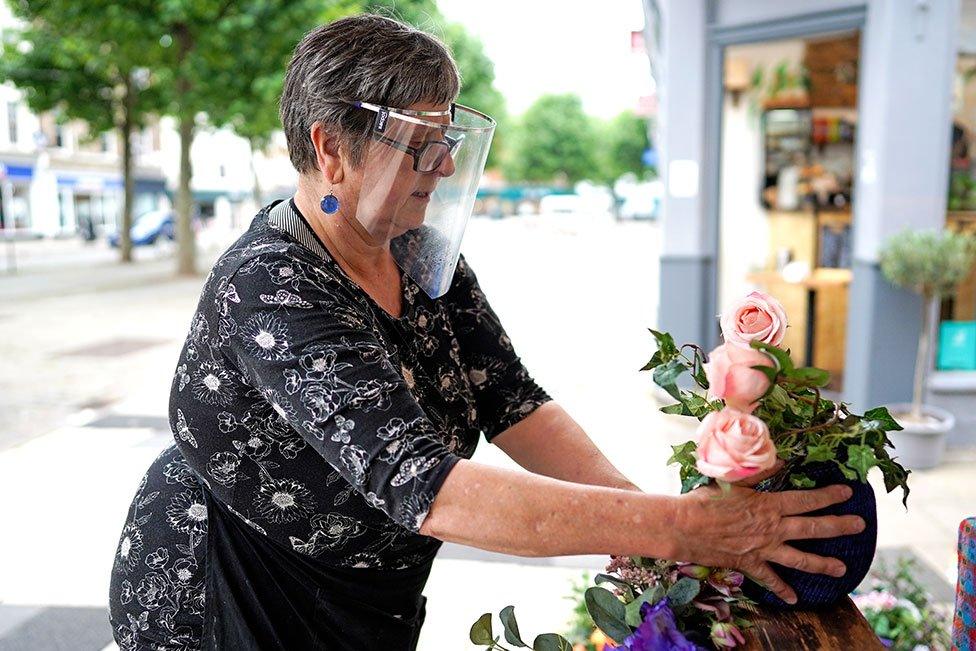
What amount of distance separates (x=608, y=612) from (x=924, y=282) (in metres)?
5.03

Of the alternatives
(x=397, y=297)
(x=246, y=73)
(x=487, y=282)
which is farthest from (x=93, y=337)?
(x=397, y=297)

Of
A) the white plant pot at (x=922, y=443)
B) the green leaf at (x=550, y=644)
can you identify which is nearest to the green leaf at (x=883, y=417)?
the green leaf at (x=550, y=644)

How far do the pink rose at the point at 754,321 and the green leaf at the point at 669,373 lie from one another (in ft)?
0.25

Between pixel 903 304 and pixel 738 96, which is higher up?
pixel 738 96

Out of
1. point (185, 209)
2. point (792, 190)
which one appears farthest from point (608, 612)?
point (185, 209)

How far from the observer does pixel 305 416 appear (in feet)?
4.30

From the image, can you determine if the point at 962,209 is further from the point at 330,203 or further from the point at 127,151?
the point at 127,151

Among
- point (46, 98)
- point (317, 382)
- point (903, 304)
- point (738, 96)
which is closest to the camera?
point (317, 382)

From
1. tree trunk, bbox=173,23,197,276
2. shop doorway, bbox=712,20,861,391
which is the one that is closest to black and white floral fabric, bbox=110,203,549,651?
shop doorway, bbox=712,20,861,391

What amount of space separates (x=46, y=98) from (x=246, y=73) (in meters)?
5.95

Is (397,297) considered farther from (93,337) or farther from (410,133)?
(93,337)

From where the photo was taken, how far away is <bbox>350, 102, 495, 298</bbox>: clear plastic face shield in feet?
4.87

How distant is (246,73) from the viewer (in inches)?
653

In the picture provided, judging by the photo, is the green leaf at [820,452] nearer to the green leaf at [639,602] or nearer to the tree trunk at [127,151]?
the green leaf at [639,602]
